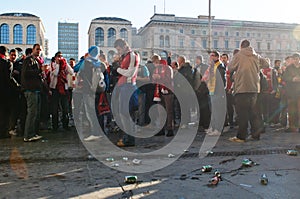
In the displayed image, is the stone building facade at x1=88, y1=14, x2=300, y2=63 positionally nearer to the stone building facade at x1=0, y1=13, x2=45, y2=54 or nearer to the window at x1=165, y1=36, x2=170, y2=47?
the window at x1=165, y1=36, x2=170, y2=47

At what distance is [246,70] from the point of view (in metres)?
7.25

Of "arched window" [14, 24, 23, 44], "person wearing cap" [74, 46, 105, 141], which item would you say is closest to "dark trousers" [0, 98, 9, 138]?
"person wearing cap" [74, 46, 105, 141]

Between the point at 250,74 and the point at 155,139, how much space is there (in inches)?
91.8

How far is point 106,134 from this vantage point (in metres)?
8.23

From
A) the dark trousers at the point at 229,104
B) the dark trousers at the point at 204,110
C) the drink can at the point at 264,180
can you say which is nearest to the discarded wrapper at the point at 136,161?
the drink can at the point at 264,180

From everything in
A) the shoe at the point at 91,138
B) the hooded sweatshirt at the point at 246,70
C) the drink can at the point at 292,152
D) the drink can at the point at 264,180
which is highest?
the hooded sweatshirt at the point at 246,70

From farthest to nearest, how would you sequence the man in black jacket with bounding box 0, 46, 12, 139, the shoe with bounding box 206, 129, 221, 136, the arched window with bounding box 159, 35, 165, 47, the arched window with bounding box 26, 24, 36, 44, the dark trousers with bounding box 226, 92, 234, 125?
the arched window with bounding box 26, 24, 36, 44, the arched window with bounding box 159, 35, 165, 47, the dark trousers with bounding box 226, 92, 234, 125, the shoe with bounding box 206, 129, 221, 136, the man in black jacket with bounding box 0, 46, 12, 139

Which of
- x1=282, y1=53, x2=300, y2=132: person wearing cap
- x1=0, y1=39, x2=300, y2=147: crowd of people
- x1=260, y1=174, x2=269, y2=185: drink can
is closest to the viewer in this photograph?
x1=260, y1=174, x2=269, y2=185: drink can

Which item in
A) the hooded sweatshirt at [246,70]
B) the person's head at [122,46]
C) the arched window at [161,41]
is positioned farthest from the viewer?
the arched window at [161,41]

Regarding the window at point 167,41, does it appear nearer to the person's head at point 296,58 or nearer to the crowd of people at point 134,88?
the crowd of people at point 134,88

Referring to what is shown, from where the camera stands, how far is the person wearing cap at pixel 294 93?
8.80 meters

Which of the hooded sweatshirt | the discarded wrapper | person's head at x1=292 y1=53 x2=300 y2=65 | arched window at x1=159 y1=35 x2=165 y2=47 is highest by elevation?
arched window at x1=159 y1=35 x2=165 y2=47

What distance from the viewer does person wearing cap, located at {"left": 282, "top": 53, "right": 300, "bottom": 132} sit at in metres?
8.80

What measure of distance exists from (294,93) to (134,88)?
4.34m
